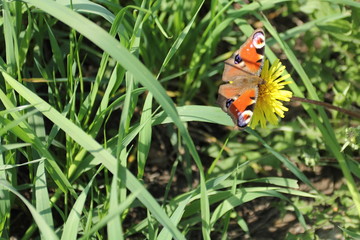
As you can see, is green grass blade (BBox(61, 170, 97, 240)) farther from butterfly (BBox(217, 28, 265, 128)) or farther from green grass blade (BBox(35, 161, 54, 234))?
butterfly (BBox(217, 28, 265, 128))

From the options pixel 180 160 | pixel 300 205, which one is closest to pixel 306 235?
pixel 300 205

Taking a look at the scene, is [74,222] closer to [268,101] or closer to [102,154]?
[102,154]

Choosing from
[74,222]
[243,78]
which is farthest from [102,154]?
[243,78]

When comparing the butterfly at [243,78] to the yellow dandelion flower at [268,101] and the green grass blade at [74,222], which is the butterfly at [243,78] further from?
the green grass blade at [74,222]

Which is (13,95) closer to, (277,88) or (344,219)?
(277,88)

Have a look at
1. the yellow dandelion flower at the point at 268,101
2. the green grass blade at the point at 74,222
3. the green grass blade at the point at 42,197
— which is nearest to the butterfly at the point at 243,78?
the yellow dandelion flower at the point at 268,101

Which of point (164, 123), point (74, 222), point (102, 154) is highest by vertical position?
point (102, 154)

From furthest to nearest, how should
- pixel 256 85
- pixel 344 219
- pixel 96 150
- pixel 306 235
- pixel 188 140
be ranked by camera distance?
1. pixel 344 219
2. pixel 306 235
3. pixel 256 85
4. pixel 96 150
5. pixel 188 140
